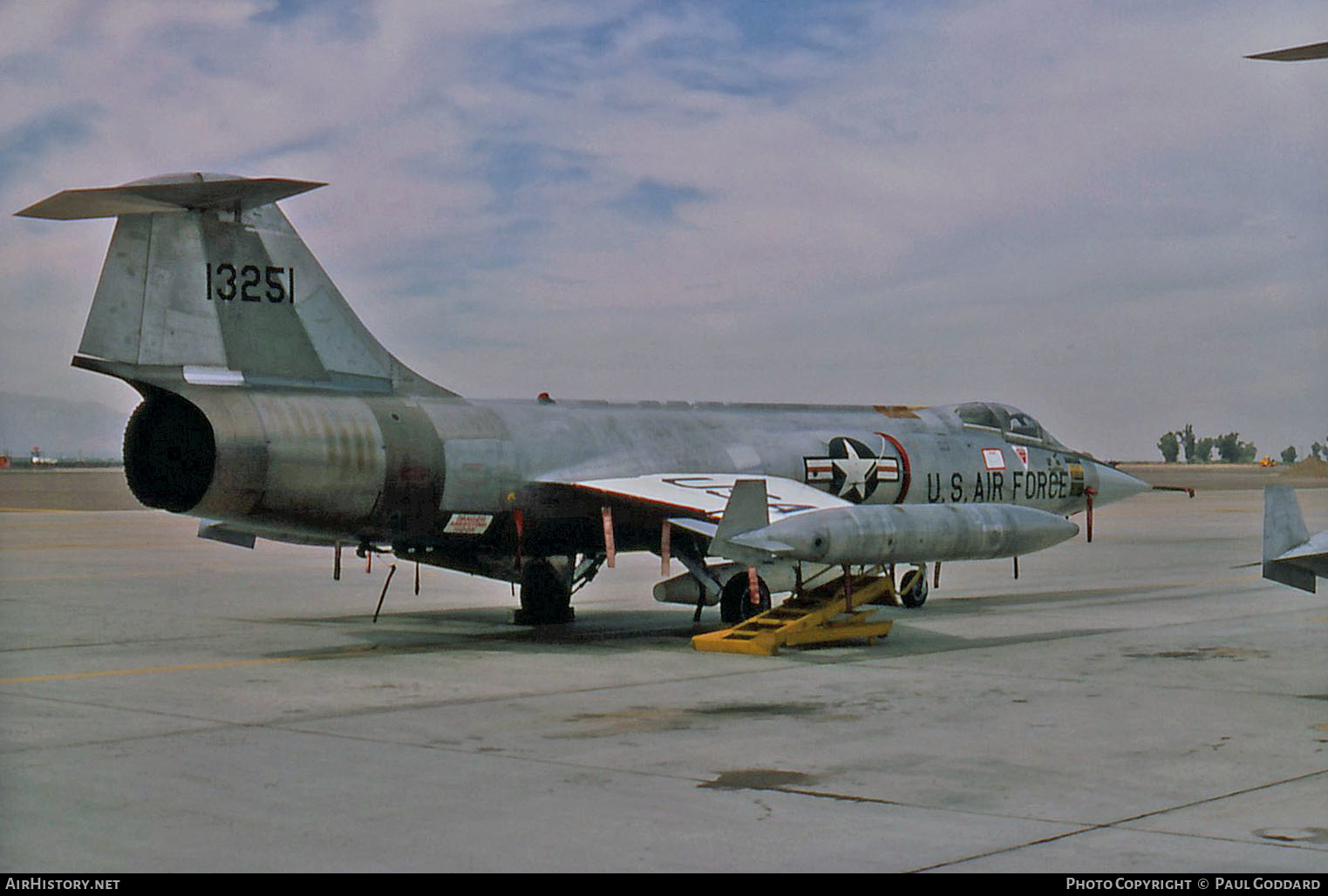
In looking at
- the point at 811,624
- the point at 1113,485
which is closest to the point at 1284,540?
the point at 811,624

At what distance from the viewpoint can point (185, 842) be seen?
6.60 meters

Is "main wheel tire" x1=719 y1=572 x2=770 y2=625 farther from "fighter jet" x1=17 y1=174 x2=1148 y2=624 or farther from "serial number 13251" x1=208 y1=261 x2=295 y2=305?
"serial number 13251" x1=208 y1=261 x2=295 y2=305

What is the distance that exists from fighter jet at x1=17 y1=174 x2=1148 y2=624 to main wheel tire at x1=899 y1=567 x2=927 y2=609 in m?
1.17

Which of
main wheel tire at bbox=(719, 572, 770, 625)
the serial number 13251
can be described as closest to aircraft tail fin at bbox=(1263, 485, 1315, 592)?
main wheel tire at bbox=(719, 572, 770, 625)

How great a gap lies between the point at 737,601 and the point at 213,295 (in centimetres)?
605

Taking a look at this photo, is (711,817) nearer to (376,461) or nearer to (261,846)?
(261,846)

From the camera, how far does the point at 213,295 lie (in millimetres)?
13867

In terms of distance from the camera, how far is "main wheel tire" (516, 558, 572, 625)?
17.1 m

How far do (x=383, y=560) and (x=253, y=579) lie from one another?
4.45 m

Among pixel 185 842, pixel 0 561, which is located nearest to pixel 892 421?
pixel 185 842

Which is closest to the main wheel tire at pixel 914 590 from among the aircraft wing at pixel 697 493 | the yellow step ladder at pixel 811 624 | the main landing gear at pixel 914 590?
the main landing gear at pixel 914 590

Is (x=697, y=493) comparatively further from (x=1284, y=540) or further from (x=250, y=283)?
(x=1284, y=540)

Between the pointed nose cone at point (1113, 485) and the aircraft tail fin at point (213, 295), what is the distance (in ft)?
34.7

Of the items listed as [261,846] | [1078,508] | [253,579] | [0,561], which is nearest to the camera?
[261,846]
